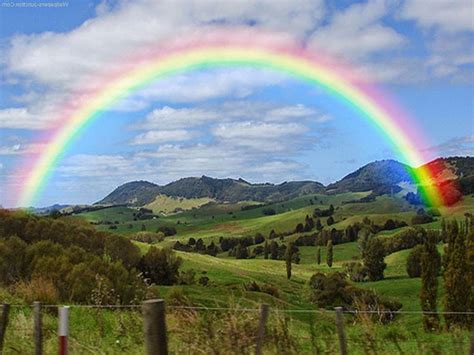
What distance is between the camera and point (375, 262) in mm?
142750

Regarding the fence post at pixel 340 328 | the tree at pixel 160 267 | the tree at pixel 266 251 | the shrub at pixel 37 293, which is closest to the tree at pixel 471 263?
the tree at pixel 160 267

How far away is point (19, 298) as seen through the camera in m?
17.6

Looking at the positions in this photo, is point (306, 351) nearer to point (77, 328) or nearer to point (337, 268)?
point (77, 328)

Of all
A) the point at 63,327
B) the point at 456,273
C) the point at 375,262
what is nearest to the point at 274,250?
the point at 375,262

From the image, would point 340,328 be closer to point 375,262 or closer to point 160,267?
point 160,267

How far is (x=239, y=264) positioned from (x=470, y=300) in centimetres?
8316

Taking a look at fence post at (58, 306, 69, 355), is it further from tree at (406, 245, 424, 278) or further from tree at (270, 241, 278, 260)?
tree at (270, 241, 278, 260)

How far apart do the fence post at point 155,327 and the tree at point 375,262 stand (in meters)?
138

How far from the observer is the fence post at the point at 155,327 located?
21.3ft

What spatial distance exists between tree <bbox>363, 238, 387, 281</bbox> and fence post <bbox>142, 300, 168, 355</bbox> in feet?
452

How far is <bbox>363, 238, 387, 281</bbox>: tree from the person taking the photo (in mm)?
141125

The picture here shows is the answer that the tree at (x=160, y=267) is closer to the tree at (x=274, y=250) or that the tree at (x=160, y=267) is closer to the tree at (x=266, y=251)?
the tree at (x=274, y=250)

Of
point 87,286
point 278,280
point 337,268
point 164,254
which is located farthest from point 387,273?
point 87,286

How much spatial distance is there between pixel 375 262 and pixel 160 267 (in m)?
72.6
